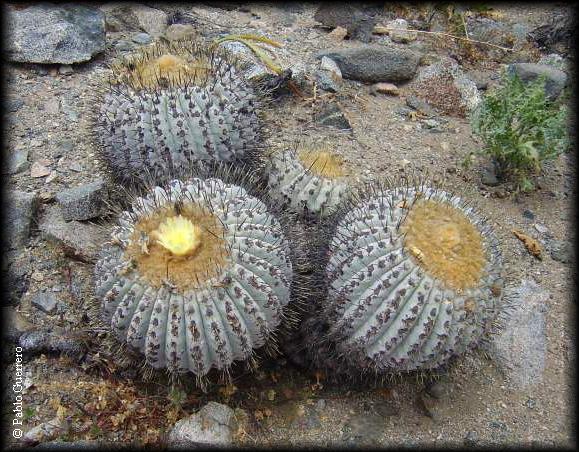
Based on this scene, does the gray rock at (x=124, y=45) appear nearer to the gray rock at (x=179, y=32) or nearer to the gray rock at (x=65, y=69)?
the gray rock at (x=179, y=32)

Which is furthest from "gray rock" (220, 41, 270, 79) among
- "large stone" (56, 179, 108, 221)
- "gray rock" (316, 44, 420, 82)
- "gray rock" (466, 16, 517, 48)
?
"gray rock" (466, 16, 517, 48)

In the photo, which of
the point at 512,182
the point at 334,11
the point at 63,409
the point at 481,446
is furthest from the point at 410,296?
the point at 334,11

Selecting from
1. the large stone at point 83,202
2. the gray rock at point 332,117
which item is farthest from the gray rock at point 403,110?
the large stone at point 83,202

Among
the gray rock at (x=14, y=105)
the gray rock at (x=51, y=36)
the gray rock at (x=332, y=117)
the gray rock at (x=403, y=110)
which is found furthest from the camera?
the gray rock at (x=403, y=110)

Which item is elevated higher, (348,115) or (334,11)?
(334,11)

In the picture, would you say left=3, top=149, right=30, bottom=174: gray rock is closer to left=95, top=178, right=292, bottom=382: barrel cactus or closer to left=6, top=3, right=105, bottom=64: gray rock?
left=6, top=3, right=105, bottom=64: gray rock

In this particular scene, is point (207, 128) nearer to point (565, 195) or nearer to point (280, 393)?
point (280, 393)
